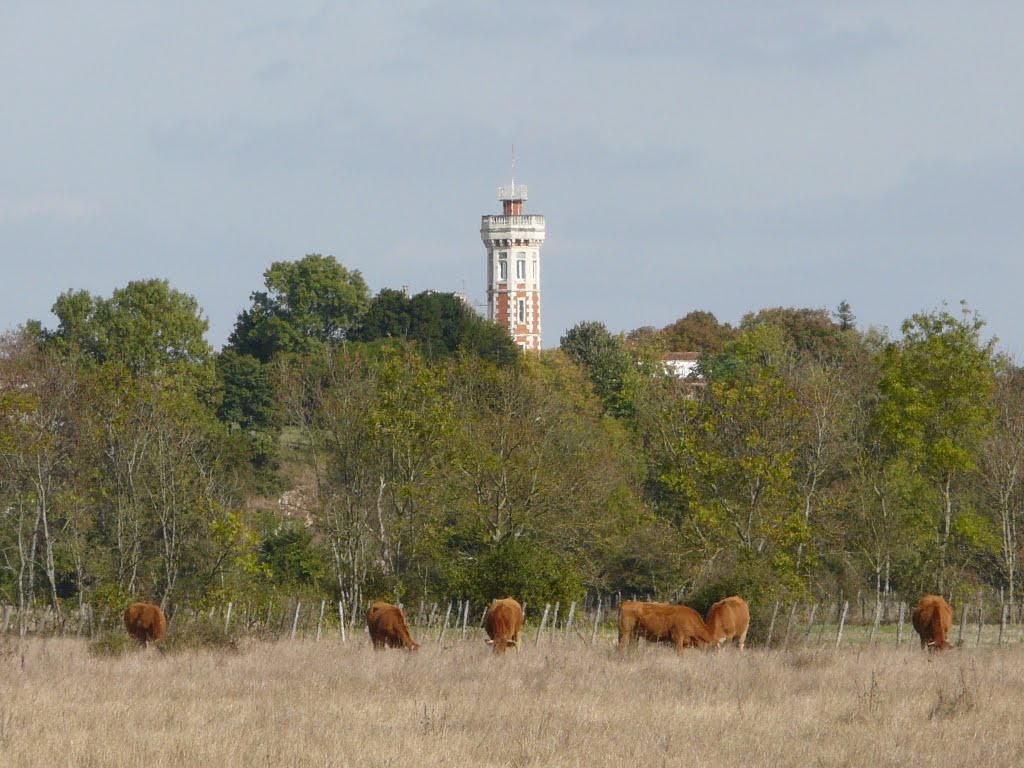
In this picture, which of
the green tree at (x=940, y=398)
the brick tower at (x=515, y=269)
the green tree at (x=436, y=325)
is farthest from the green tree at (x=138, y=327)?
the brick tower at (x=515, y=269)

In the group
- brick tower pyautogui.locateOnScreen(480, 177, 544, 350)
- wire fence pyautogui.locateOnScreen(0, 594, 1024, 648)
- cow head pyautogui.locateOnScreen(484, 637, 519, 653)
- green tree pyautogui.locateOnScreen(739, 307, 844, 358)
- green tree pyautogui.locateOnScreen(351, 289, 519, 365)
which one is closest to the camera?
cow head pyautogui.locateOnScreen(484, 637, 519, 653)

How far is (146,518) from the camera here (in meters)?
50.1

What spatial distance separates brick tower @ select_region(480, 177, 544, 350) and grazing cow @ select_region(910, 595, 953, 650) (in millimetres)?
133990

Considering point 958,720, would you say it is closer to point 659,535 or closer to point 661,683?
point 661,683

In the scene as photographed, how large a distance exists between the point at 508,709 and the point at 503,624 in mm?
10338

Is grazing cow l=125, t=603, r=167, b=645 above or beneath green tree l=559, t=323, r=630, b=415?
beneath

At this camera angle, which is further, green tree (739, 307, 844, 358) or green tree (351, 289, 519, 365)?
green tree (739, 307, 844, 358)

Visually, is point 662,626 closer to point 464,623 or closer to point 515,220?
point 464,623

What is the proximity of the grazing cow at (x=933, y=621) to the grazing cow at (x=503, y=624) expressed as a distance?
8.28 metres

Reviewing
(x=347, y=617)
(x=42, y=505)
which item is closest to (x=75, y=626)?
(x=42, y=505)

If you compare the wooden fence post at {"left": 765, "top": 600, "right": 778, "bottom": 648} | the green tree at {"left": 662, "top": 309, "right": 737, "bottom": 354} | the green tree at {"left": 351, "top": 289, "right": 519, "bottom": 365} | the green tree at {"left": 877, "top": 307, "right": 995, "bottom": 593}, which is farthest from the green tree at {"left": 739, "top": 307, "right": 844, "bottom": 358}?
the wooden fence post at {"left": 765, "top": 600, "right": 778, "bottom": 648}

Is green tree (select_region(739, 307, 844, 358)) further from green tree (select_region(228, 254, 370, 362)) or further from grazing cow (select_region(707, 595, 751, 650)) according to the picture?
grazing cow (select_region(707, 595, 751, 650))

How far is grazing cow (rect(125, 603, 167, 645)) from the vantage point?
3341 cm

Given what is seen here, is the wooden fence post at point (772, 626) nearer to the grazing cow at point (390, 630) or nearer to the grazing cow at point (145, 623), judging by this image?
the grazing cow at point (390, 630)
